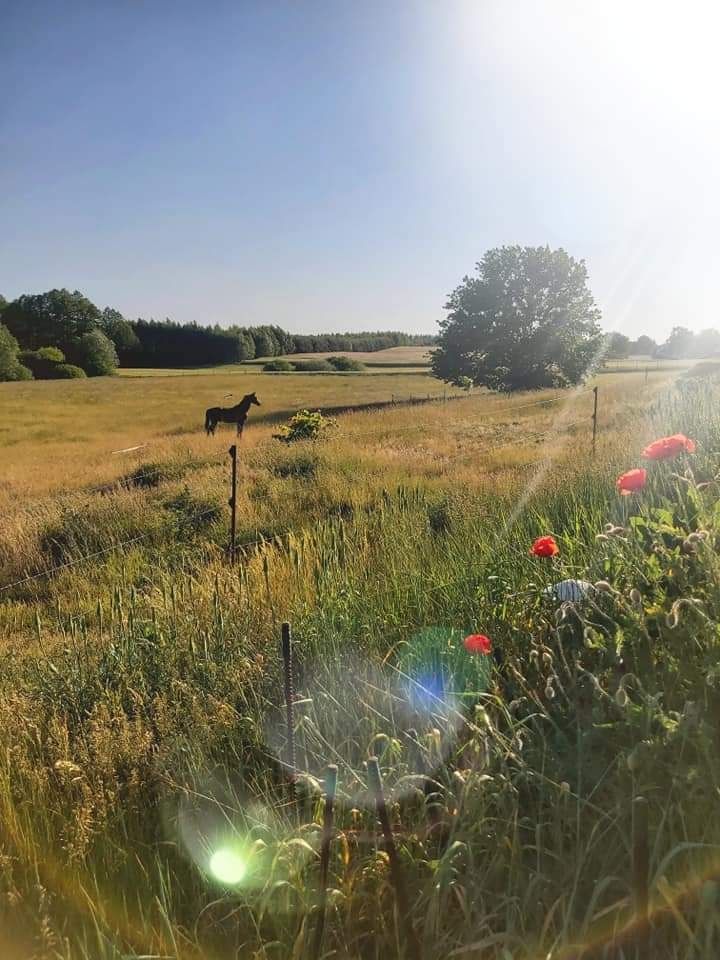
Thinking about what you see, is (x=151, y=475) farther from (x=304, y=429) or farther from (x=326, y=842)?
(x=326, y=842)

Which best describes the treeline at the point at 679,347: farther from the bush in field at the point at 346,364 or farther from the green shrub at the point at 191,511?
the green shrub at the point at 191,511

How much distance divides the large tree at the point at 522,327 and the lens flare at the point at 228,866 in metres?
43.1

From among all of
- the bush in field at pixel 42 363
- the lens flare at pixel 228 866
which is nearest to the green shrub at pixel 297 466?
the lens flare at pixel 228 866

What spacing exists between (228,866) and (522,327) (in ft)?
146

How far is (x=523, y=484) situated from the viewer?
5773 millimetres

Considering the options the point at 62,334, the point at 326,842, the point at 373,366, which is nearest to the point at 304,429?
the point at 326,842

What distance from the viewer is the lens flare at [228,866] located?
1634mm

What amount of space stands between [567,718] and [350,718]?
29.8 inches

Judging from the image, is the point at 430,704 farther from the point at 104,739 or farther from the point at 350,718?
the point at 104,739

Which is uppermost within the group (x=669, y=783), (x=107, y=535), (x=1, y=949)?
(x=669, y=783)

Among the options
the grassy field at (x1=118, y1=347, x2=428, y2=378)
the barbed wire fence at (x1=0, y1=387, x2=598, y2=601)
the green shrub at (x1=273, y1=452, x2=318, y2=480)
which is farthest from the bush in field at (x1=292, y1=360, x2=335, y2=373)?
the green shrub at (x1=273, y1=452, x2=318, y2=480)

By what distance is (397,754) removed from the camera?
1.88 meters

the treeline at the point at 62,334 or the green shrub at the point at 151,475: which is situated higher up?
the treeline at the point at 62,334

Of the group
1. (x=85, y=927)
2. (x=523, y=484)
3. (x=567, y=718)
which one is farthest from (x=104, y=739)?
(x=523, y=484)
